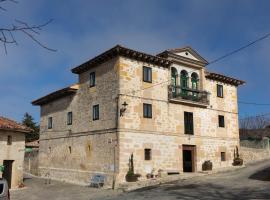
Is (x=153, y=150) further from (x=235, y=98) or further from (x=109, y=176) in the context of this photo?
(x=235, y=98)

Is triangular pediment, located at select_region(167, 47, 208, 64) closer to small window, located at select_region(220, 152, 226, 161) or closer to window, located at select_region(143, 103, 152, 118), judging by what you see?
window, located at select_region(143, 103, 152, 118)

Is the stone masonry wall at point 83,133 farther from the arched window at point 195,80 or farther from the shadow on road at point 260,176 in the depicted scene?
the shadow on road at point 260,176

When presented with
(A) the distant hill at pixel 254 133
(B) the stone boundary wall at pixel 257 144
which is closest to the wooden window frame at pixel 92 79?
(B) the stone boundary wall at pixel 257 144

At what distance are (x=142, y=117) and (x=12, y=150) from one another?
9316 millimetres

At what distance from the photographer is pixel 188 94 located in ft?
92.2

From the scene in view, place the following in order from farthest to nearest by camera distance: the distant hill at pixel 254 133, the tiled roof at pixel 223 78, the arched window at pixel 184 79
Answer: the distant hill at pixel 254 133 → the tiled roof at pixel 223 78 → the arched window at pixel 184 79

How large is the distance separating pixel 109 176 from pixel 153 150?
141 inches

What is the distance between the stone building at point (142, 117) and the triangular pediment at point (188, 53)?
52mm

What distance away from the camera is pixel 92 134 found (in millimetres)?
26406

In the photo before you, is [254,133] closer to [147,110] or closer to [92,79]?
[147,110]

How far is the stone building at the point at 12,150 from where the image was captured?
80.2 feet

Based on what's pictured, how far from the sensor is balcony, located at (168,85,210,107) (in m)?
27.0

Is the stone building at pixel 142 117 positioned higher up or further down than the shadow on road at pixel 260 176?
higher up

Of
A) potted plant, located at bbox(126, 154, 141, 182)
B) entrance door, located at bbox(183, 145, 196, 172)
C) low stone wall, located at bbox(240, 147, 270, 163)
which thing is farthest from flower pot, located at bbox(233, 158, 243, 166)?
potted plant, located at bbox(126, 154, 141, 182)
